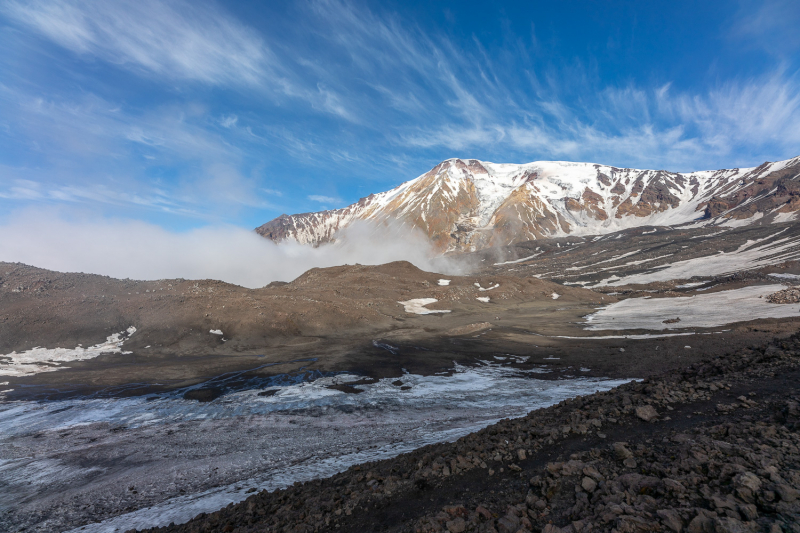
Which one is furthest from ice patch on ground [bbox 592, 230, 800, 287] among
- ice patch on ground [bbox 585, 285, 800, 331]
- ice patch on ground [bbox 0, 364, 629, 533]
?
ice patch on ground [bbox 0, 364, 629, 533]

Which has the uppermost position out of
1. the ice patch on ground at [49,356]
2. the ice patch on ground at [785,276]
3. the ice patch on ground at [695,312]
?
the ice patch on ground at [49,356]

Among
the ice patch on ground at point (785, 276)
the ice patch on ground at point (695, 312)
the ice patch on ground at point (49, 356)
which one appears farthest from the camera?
the ice patch on ground at point (785, 276)

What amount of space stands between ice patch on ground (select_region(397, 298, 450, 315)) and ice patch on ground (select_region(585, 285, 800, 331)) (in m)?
24.6

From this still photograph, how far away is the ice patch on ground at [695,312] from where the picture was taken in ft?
122

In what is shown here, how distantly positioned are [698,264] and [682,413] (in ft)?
434

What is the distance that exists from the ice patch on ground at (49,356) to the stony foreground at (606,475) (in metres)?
31.6

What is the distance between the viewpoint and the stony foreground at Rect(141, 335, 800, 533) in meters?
4.23

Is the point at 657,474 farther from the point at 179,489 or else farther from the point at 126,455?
the point at 126,455

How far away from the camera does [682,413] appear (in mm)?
7961

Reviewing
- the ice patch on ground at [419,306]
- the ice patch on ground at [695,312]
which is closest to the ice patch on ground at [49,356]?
the ice patch on ground at [419,306]

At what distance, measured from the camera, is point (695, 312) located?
145 feet

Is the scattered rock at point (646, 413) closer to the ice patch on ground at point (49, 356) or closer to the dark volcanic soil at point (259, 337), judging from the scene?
the dark volcanic soil at point (259, 337)

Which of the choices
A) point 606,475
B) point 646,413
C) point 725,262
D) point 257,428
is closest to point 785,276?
point 725,262

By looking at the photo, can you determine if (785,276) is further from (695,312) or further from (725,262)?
(695,312)
